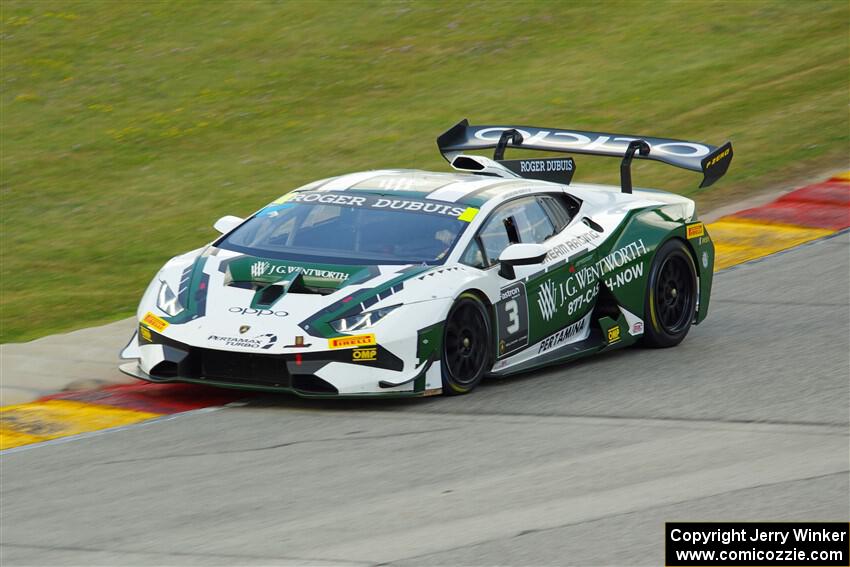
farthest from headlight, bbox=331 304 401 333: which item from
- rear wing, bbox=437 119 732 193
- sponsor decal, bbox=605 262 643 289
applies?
rear wing, bbox=437 119 732 193

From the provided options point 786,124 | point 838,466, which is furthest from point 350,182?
point 786,124

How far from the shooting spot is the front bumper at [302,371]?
8500 mm

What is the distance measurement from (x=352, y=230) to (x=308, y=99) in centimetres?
1267

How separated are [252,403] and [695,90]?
13403 mm

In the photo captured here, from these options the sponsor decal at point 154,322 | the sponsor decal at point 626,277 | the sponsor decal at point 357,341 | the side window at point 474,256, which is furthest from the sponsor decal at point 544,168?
the sponsor decal at point 154,322

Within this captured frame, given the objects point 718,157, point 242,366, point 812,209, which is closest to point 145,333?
point 242,366

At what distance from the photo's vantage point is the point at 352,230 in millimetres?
9484

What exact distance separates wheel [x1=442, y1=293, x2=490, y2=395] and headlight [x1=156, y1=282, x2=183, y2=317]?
167 centimetres

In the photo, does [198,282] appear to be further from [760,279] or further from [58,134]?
[58,134]

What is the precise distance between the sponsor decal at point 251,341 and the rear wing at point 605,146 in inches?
136

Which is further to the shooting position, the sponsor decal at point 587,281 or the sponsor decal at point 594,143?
the sponsor decal at point 594,143

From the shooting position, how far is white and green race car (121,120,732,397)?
859 cm

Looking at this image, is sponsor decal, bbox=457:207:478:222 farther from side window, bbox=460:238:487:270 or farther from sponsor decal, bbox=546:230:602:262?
sponsor decal, bbox=546:230:602:262

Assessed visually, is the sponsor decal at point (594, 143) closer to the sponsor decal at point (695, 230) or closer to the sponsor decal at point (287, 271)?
the sponsor decal at point (695, 230)
